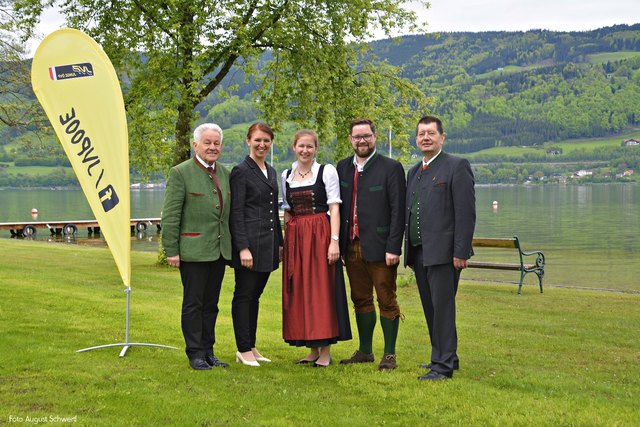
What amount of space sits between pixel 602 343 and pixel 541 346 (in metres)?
0.92

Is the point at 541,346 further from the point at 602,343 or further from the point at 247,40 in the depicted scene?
the point at 247,40

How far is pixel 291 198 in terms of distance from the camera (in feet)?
22.2

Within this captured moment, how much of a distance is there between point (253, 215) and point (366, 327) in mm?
1542

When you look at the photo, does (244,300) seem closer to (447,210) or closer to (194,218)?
(194,218)

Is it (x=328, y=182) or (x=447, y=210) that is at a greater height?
(x=328, y=182)

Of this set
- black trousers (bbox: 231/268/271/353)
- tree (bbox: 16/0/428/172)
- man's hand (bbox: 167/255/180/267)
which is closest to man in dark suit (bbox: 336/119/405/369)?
black trousers (bbox: 231/268/271/353)

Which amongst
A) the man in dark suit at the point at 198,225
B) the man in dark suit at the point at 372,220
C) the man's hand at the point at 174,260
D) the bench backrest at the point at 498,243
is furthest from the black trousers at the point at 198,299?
the bench backrest at the point at 498,243

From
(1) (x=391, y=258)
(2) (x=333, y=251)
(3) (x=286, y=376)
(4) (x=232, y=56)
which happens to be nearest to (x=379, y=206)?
(1) (x=391, y=258)

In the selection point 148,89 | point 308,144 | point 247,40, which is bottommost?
point 308,144

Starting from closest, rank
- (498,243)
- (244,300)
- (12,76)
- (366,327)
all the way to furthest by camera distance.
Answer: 1. (244,300)
2. (366,327)
3. (498,243)
4. (12,76)

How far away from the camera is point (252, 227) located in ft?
22.0

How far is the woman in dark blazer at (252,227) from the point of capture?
6.64 meters

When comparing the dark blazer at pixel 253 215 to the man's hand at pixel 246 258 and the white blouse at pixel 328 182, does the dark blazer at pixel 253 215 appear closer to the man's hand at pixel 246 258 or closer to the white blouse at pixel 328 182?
the man's hand at pixel 246 258

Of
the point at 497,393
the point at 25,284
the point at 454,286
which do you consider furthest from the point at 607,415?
the point at 25,284
